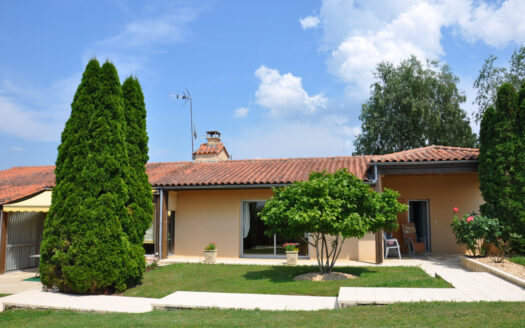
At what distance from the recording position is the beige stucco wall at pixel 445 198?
51.0ft

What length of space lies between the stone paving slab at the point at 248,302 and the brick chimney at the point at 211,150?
12330 millimetres

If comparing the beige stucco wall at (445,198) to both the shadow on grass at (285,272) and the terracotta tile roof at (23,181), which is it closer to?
the shadow on grass at (285,272)

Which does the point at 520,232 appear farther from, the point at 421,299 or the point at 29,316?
the point at 29,316

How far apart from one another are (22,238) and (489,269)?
15.6 metres

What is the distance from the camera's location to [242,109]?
1975cm

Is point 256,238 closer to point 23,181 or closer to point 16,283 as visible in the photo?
point 16,283

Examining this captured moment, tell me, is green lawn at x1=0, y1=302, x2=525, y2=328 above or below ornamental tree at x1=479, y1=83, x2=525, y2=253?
below

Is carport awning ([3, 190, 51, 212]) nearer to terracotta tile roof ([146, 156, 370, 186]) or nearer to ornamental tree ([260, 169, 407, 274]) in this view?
terracotta tile roof ([146, 156, 370, 186])

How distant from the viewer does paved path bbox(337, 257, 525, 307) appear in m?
6.84

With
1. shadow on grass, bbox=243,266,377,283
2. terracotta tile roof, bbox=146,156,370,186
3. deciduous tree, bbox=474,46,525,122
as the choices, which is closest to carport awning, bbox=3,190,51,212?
terracotta tile roof, bbox=146,156,370,186

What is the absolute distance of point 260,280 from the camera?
399 inches

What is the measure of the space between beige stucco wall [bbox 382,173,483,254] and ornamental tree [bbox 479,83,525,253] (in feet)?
10.1

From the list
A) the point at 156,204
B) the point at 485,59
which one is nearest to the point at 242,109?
the point at 156,204

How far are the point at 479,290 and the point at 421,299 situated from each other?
1.86 meters
